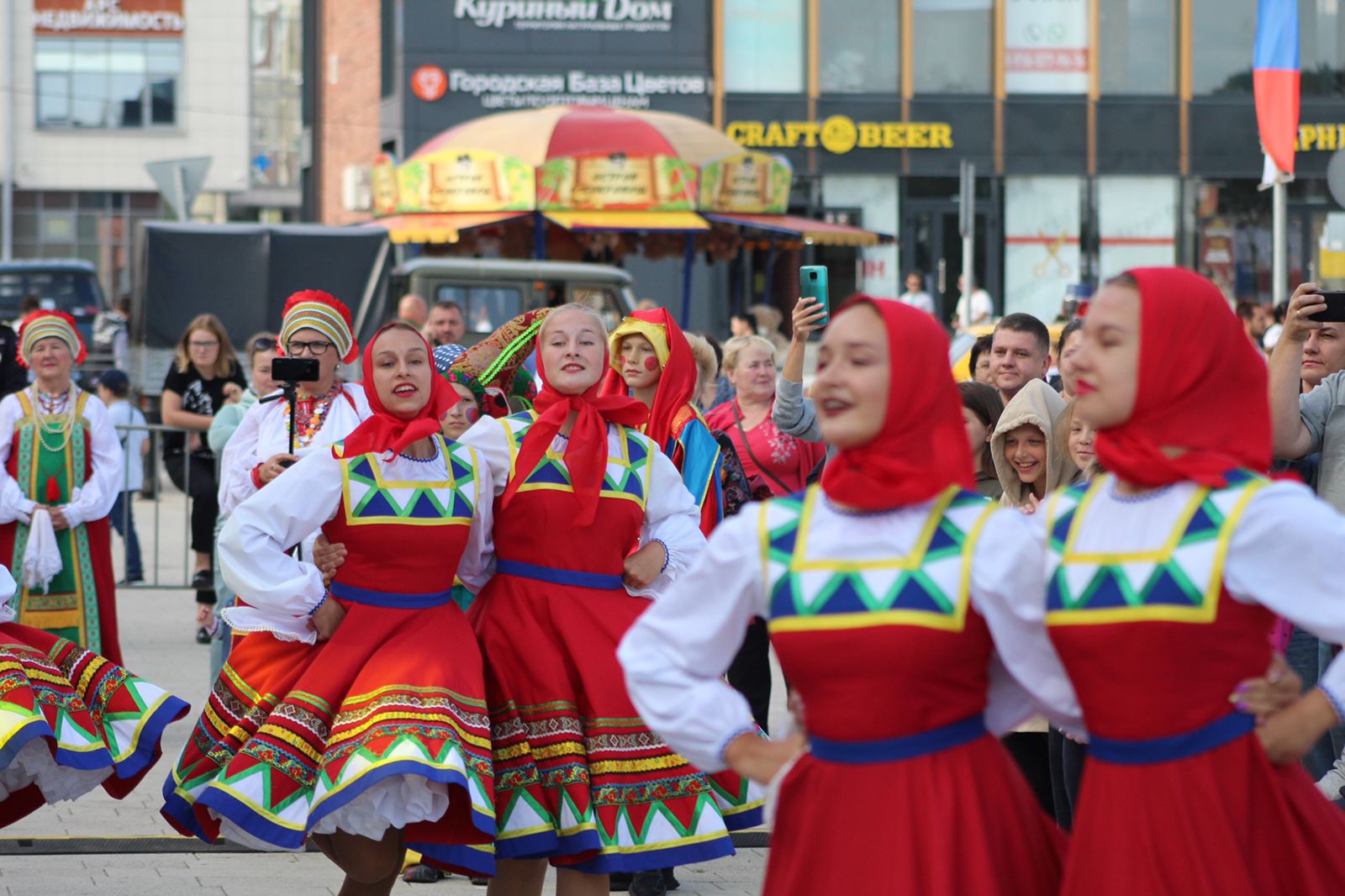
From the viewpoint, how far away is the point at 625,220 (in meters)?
Answer: 25.0

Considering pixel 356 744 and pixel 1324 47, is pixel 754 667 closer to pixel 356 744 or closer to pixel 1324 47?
pixel 356 744

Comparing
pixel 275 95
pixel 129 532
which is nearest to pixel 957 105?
pixel 129 532

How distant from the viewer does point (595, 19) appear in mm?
33750

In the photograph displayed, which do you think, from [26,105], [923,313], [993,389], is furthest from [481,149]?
[26,105]

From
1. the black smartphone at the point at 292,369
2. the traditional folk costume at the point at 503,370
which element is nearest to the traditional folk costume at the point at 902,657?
the black smartphone at the point at 292,369

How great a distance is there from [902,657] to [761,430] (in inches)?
186

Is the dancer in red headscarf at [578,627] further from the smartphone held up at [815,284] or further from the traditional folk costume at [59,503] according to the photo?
the traditional folk costume at [59,503]

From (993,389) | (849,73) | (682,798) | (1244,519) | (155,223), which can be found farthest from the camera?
(849,73)

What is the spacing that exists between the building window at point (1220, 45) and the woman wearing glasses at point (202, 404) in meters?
25.0

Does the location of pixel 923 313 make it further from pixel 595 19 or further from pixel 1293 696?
pixel 595 19

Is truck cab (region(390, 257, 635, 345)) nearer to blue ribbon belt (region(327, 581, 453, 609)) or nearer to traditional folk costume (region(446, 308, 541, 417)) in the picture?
traditional folk costume (region(446, 308, 541, 417))

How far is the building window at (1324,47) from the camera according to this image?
34.2m

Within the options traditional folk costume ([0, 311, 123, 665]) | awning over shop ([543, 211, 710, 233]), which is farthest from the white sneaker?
awning over shop ([543, 211, 710, 233])

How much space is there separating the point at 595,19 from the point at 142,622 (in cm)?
2277
